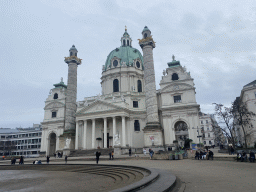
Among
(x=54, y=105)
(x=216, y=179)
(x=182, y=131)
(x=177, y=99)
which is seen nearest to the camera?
(x=216, y=179)

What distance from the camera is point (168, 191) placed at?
6738 millimetres

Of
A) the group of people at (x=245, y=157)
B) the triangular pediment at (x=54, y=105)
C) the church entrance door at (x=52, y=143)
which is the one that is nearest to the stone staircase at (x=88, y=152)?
the church entrance door at (x=52, y=143)

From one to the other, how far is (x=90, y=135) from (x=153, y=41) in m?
26.5

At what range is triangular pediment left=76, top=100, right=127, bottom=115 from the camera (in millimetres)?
42969

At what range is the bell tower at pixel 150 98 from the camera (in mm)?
36747

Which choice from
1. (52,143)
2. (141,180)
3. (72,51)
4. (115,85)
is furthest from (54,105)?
(141,180)

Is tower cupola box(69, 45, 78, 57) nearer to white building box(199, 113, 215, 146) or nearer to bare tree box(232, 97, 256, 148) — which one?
bare tree box(232, 97, 256, 148)

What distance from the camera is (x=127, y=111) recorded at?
43.8 meters

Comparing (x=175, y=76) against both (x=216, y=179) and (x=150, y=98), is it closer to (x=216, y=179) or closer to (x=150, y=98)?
(x=150, y=98)

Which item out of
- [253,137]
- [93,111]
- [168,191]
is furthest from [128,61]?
[168,191]

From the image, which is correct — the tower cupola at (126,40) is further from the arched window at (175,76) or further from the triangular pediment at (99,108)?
the triangular pediment at (99,108)

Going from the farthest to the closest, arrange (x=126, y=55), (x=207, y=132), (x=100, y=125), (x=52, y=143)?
(x=207, y=132) → (x=126, y=55) → (x=52, y=143) → (x=100, y=125)

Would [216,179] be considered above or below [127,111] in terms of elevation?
below

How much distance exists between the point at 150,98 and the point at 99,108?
1244 cm
